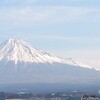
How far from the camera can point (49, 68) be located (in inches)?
6929

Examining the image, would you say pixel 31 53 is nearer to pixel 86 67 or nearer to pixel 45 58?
pixel 45 58

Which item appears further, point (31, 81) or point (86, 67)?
point (86, 67)

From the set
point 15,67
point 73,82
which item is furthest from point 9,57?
point 73,82

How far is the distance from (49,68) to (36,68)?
291 cm

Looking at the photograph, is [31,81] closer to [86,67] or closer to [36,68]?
[36,68]

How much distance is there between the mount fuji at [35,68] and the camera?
553 feet

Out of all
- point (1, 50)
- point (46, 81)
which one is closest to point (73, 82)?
point (46, 81)

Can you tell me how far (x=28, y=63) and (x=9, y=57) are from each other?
516cm

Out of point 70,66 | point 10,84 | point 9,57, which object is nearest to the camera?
point 10,84

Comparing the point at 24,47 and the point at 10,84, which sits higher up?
the point at 24,47

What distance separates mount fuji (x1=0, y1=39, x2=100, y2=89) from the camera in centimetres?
16850

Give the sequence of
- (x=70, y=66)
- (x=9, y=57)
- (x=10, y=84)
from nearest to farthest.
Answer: (x=10, y=84) < (x=9, y=57) < (x=70, y=66)

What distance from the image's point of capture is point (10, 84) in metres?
162

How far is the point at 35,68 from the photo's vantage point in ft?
574
